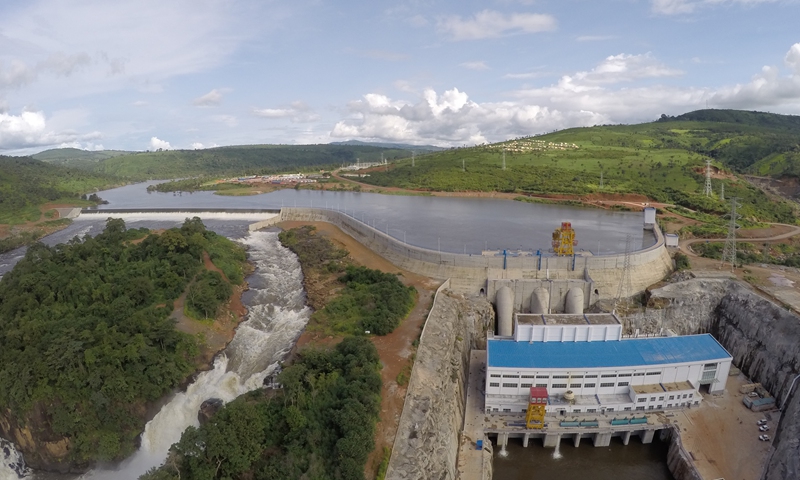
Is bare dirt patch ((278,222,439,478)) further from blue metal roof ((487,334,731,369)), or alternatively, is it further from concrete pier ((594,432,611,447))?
concrete pier ((594,432,611,447))

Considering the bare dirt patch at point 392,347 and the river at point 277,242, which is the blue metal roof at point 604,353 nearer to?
the river at point 277,242

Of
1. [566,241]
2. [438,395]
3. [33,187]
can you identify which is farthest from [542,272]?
[33,187]

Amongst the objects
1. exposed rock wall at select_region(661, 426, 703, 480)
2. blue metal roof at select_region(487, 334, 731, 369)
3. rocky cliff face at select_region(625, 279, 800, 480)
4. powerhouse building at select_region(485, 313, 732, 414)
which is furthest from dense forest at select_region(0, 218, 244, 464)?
rocky cliff face at select_region(625, 279, 800, 480)

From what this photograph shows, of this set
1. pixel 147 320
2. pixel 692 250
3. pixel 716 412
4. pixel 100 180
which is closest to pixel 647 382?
pixel 716 412

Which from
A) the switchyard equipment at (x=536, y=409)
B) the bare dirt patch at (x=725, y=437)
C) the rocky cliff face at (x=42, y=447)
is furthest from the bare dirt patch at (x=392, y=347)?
the bare dirt patch at (x=725, y=437)

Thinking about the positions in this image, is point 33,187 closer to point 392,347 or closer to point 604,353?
point 392,347
